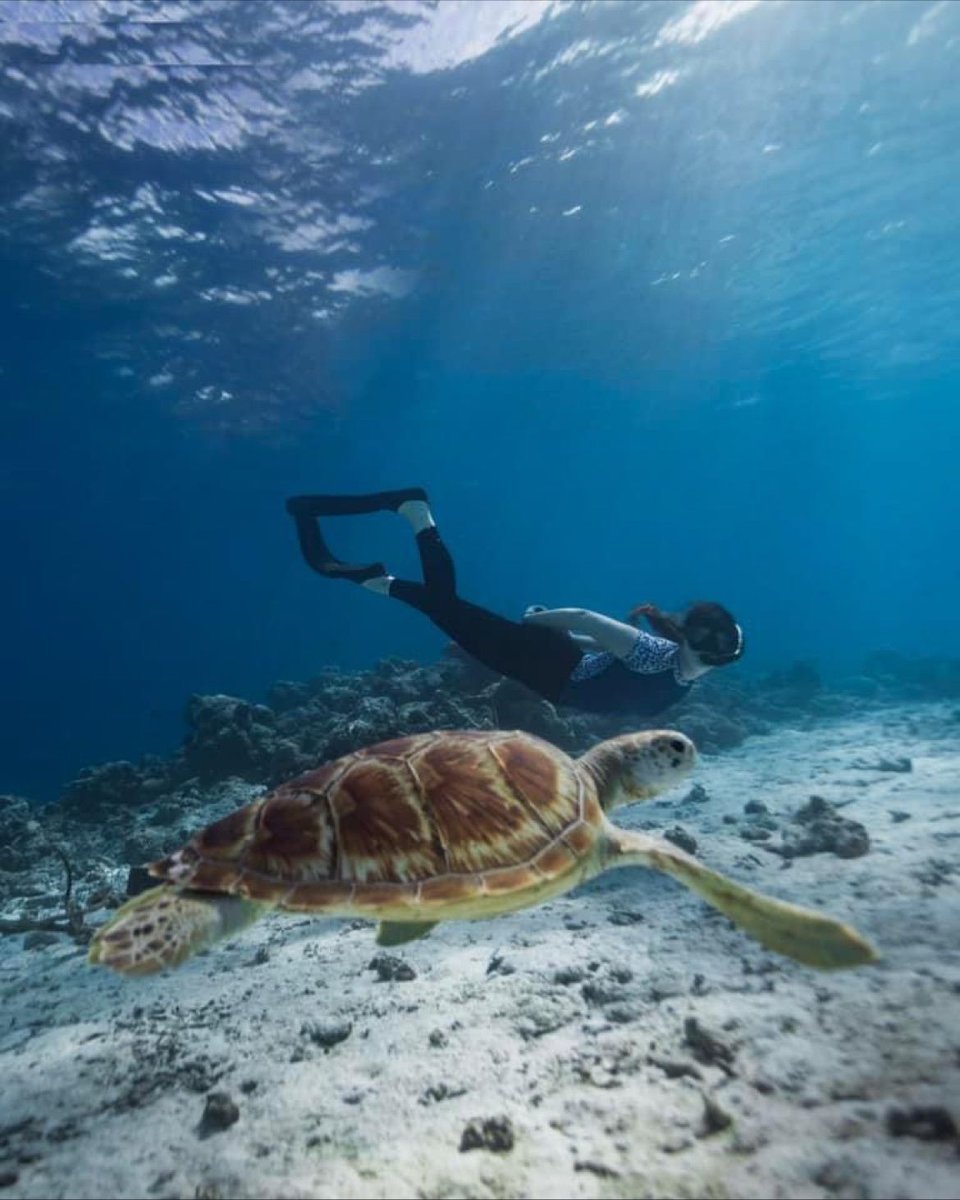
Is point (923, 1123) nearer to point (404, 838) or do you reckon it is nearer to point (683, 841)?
point (404, 838)

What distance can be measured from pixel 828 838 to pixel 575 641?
3294mm

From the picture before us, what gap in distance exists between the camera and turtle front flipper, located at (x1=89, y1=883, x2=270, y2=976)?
8.87ft

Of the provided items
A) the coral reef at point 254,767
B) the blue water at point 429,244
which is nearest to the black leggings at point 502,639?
the coral reef at point 254,767

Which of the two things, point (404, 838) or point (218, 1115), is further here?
point (404, 838)

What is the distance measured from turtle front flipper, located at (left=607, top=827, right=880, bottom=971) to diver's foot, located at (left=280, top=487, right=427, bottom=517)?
6.62m

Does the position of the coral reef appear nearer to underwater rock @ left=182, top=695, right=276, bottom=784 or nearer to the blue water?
underwater rock @ left=182, top=695, right=276, bottom=784

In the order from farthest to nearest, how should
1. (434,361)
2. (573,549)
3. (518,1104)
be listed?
(573,549) → (434,361) → (518,1104)

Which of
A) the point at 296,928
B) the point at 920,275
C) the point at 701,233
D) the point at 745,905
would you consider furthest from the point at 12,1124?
the point at 920,275

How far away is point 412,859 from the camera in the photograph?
122 inches

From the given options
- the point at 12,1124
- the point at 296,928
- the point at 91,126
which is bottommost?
the point at 296,928

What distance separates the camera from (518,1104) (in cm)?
273

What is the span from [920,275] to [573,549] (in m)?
96.3

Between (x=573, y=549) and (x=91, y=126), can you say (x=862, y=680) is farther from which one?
(x=573, y=549)

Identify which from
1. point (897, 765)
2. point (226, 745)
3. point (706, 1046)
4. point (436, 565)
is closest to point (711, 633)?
point (436, 565)
